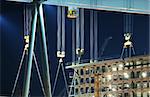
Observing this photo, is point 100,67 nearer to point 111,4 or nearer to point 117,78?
point 117,78

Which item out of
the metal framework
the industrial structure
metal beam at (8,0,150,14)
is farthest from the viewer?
the metal framework

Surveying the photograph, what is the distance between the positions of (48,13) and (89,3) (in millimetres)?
15633

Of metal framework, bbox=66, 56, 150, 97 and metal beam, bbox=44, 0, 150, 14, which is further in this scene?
metal framework, bbox=66, 56, 150, 97

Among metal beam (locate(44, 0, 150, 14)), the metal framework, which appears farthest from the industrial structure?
metal beam (locate(44, 0, 150, 14))

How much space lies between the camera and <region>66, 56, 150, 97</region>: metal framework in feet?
98.9

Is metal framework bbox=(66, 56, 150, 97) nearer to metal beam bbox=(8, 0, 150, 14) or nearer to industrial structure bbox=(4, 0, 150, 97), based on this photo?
industrial structure bbox=(4, 0, 150, 97)

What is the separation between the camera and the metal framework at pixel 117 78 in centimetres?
3016

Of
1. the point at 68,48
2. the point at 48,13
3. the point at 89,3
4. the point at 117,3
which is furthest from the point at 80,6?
the point at 68,48

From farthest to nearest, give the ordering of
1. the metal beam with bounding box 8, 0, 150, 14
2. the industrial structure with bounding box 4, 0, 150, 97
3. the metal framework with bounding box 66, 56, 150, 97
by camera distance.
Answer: the metal framework with bounding box 66, 56, 150, 97
the industrial structure with bounding box 4, 0, 150, 97
the metal beam with bounding box 8, 0, 150, 14

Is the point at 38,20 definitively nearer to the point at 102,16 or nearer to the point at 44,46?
the point at 44,46

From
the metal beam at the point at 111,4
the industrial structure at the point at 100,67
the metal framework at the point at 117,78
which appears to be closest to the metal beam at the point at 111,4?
the metal beam at the point at 111,4

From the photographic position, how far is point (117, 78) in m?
33.0

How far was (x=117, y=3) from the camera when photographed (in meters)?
9.49

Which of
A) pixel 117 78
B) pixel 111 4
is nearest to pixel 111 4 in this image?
pixel 111 4
